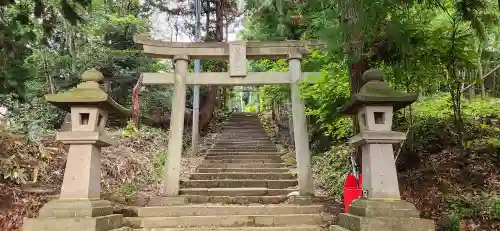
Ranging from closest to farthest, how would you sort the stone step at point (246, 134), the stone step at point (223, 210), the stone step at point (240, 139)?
1. the stone step at point (223, 210)
2. the stone step at point (240, 139)
3. the stone step at point (246, 134)

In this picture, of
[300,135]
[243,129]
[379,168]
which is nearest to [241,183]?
[300,135]

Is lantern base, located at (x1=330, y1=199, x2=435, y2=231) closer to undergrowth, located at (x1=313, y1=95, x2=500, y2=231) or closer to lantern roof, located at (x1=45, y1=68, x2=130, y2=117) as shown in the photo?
undergrowth, located at (x1=313, y1=95, x2=500, y2=231)

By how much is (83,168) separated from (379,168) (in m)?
3.52

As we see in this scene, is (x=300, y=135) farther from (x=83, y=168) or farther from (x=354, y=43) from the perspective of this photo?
(x=83, y=168)

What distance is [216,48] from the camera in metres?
7.37

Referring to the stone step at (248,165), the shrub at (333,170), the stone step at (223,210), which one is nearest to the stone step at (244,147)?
the stone step at (248,165)

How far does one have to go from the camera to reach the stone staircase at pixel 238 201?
223 inches

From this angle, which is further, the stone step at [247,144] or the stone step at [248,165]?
the stone step at [247,144]

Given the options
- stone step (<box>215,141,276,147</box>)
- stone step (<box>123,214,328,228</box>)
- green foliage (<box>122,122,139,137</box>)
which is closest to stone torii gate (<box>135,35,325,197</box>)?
stone step (<box>123,214,328,228</box>)

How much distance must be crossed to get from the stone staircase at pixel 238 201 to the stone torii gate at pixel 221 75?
0.90m

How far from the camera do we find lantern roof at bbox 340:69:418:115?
4.34 metres

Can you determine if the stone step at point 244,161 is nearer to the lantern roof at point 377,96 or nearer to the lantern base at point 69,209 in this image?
the lantern roof at point 377,96

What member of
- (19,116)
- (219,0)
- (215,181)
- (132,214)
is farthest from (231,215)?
(219,0)

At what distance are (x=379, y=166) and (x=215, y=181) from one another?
4.42 m
